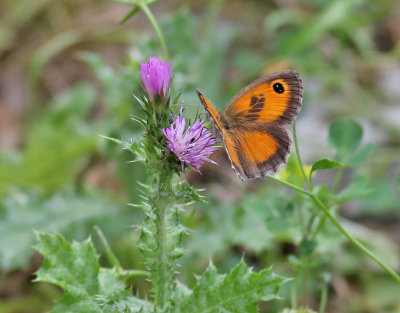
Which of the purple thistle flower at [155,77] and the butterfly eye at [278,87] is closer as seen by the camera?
the purple thistle flower at [155,77]

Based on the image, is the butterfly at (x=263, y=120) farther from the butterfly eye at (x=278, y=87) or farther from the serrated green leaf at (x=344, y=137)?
the serrated green leaf at (x=344, y=137)

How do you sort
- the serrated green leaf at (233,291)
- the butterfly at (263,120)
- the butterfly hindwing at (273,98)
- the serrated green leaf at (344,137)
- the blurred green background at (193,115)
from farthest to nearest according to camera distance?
the blurred green background at (193,115)
the serrated green leaf at (344,137)
the butterfly hindwing at (273,98)
the butterfly at (263,120)
the serrated green leaf at (233,291)

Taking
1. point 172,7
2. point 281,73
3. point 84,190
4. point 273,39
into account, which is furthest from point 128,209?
point 172,7

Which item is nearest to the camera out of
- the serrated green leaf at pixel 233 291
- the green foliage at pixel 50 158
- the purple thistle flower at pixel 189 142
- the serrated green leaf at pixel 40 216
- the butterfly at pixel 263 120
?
the purple thistle flower at pixel 189 142

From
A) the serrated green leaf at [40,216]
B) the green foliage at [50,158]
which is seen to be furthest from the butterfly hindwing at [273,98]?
the green foliage at [50,158]

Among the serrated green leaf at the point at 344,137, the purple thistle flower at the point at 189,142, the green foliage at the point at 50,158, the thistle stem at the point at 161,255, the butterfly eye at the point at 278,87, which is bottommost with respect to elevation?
the thistle stem at the point at 161,255
